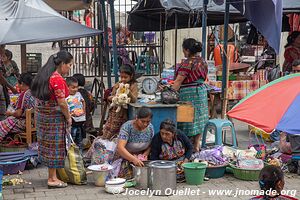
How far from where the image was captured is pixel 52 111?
6.31 metres

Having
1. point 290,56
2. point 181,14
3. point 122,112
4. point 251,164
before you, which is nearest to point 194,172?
point 251,164

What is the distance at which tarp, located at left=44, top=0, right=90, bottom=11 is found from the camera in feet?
39.9

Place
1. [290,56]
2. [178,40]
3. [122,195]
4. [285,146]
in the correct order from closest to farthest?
[122,195] < [285,146] < [290,56] < [178,40]

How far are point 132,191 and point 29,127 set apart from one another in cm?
208

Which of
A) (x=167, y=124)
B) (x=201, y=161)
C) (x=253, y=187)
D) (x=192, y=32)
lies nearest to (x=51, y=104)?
(x=167, y=124)

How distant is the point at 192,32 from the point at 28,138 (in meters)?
8.84

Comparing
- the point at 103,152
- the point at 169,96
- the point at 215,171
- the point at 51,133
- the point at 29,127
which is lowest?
the point at 215,171

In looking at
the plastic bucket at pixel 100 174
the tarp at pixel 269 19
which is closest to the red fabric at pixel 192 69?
the tarp at pixel 269 19

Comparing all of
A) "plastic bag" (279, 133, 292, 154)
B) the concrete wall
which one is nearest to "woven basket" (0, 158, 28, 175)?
"plastic bag" (279, 133, 292, 154)

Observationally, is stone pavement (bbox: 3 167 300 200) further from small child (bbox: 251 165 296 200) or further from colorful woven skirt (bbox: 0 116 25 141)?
small child (bbox: 251 165 296 200)

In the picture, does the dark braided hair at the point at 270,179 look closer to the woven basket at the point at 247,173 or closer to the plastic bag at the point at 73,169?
the woven basket at the point at 247,173

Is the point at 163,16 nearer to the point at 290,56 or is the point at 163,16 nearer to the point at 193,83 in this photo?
the point at 290,56

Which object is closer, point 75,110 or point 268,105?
point 268,105

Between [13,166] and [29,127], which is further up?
[29,127]
